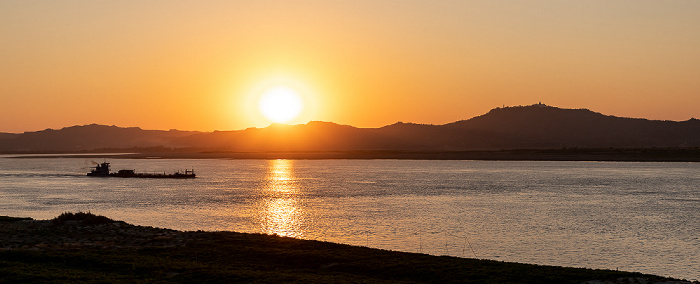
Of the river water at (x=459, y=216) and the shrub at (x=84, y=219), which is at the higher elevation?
the shrub at (x=84, y=219)

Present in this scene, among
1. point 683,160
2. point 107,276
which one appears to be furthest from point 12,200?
point 683,160

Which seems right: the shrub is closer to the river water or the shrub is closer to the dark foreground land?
the dark foreground land

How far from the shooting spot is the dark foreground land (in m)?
25.7

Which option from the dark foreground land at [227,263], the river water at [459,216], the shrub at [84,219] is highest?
the shrub at [84,219]

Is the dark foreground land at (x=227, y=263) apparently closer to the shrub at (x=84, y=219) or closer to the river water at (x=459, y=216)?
the shrub at (x=84, y=219)

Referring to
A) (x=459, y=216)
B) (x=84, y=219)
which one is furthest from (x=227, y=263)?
(x=459, y=216)

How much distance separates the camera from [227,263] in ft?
98.2

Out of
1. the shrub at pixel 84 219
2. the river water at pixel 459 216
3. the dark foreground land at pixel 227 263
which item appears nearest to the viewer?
the dark foreground land at pixel 227 263

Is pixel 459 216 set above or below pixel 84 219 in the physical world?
below

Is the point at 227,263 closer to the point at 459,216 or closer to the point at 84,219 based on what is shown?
the point at 84,219

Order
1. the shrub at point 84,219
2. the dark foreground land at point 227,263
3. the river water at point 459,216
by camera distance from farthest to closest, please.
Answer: the shrub at point 84,219
the river water at point 459,216
the dark foreground land at point 227,263

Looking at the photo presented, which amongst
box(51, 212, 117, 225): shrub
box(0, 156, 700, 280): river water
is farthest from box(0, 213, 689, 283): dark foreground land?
box(0, 156, 700, 280): river water

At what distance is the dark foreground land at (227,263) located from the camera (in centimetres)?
2573

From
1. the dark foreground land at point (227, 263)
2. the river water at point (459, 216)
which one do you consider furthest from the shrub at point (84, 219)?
the river water at point (459, 216)
